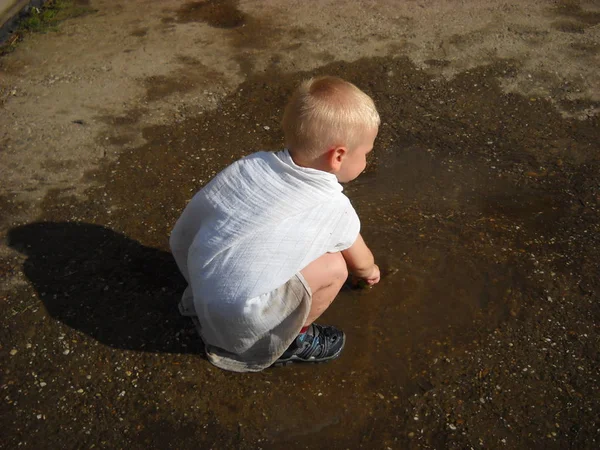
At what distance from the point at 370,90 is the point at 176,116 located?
1.26m

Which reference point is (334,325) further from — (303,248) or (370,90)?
(370,90)

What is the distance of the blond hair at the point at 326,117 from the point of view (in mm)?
2336

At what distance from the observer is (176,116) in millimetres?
4262

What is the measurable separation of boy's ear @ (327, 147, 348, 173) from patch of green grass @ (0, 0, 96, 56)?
3.60m

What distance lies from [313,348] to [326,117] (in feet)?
3.04

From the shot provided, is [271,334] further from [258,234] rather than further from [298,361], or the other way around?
[258,234]

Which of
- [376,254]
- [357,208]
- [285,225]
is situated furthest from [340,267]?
[357,208]

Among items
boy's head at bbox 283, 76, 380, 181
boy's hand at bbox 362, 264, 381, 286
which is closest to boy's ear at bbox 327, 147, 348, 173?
boy's head at bbox 283, 76, 380, 181

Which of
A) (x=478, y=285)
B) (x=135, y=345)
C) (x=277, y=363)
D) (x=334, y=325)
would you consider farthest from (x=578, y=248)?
(x=135, y=345)

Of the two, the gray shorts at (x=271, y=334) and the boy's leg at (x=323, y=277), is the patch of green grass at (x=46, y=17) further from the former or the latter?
the boy's leg at (x=323, y=277)

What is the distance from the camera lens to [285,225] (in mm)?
2334

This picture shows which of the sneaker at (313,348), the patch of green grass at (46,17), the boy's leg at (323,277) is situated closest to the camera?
the boy's leg at (323,277)

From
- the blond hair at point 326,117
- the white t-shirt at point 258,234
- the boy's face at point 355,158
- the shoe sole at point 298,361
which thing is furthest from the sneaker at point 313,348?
the blond hair at point 326,117

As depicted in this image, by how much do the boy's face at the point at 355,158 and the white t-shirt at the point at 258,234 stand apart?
9 centimetres
